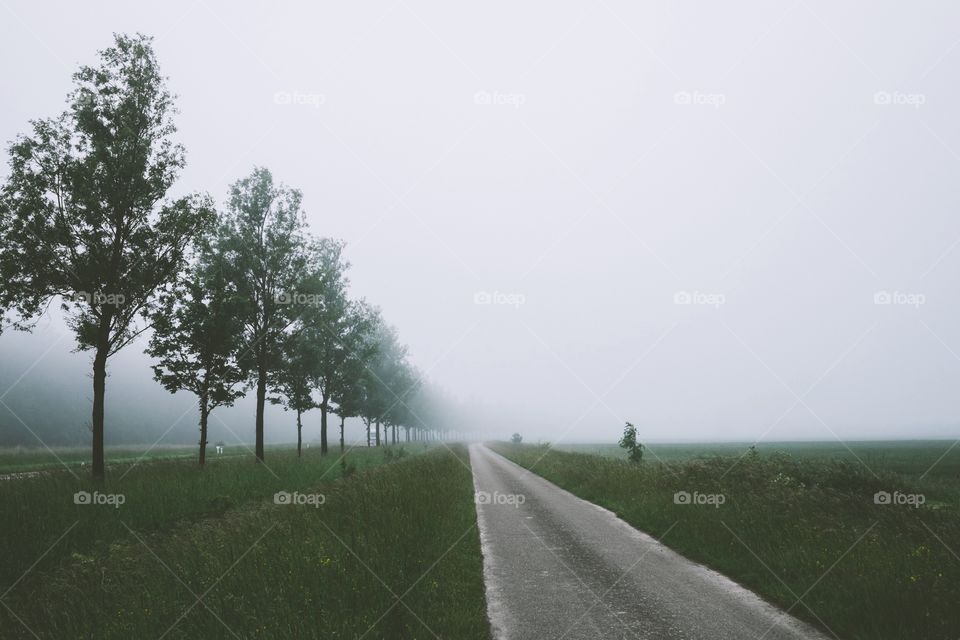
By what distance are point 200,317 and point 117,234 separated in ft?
16.5

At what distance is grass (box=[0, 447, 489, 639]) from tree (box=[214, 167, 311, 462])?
35.6 feet

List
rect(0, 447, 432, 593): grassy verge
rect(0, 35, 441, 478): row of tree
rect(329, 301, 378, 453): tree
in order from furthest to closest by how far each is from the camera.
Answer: rect(329, 301, 378, 453): tree → rect(0, 35, 441, 478): row of tree → rect(0, 447, 432, 593): grassy verge

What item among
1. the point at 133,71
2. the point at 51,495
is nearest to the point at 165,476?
the point at 51,495

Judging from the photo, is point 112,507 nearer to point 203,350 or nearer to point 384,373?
point 203,350

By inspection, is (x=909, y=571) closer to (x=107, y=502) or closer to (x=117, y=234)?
(x=107, y=502)

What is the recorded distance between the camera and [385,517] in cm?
950

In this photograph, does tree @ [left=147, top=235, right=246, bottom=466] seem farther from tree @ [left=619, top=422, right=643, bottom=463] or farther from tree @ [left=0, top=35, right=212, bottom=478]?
tree @ [left=619, top=422, right=643, bottom=463]

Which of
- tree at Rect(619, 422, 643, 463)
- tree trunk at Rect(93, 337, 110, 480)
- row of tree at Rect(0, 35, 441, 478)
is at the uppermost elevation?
row of tree at Rect(0, 35, 441, 478)

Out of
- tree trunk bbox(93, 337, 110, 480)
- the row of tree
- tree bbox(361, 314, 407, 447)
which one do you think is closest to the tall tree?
the row of tree

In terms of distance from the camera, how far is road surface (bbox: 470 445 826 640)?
523cm

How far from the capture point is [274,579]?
6.46m

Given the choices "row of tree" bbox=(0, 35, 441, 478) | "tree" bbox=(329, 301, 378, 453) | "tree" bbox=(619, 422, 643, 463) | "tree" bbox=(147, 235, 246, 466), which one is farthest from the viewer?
"tree" bbox=(329, 301, 378, 453)

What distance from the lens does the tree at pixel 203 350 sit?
18.4 metres

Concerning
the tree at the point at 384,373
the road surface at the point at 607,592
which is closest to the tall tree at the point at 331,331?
the tree at the point at 384,373
